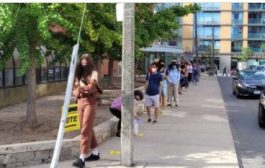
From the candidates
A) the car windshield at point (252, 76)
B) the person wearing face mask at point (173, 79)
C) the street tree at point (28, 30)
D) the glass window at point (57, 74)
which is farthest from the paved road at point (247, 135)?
the glass window at point (57, 74)

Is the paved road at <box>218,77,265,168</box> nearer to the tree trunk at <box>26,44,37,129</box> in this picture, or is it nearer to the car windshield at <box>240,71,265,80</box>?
the tree trunk at <box>26,44,37,129</box>

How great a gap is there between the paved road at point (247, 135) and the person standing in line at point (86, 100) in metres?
2.73

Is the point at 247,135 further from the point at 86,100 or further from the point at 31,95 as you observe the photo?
the point at 86,100

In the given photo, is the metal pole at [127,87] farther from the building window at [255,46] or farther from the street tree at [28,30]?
the building window at [255,46]

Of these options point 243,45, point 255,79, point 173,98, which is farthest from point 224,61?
point 173,98

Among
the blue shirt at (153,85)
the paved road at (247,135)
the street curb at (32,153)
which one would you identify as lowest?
the paved road at (247,135)

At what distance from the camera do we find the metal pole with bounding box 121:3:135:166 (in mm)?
8289

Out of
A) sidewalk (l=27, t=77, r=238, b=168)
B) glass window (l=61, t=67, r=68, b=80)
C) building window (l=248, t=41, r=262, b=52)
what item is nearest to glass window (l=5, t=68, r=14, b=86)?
Answer: sidewalk (l=27, t=77, r=238, b=168)

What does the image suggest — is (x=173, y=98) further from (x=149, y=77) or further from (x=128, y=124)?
Result: (x=128, y=124)

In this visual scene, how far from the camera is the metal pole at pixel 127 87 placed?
8.29 meters

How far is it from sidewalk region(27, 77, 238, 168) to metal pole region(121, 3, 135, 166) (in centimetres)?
30

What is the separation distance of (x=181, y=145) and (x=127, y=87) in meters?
2.76

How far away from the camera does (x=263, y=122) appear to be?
546 inches

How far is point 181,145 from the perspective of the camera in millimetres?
10570
